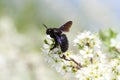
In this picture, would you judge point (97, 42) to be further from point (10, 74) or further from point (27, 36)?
point (27, 36)

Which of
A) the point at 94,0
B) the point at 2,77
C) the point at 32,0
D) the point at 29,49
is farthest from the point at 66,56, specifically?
the point at 94,0

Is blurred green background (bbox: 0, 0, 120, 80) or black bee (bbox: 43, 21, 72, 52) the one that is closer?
black bee (bbox: 43, 21, 72, 52)

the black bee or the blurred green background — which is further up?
the blurred green background

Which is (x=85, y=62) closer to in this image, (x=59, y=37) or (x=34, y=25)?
(x=59, y=37)

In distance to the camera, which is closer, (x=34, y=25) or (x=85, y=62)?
(x=85, y=62)

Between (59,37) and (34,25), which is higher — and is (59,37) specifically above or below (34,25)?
below

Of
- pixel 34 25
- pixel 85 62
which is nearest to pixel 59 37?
pixel 85 62
